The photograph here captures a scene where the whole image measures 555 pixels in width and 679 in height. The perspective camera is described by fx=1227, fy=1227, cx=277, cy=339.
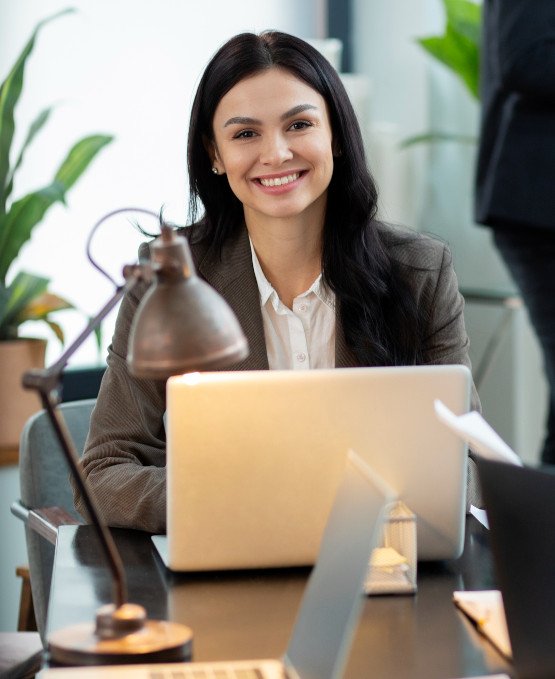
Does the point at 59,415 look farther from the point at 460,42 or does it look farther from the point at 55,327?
the point at 460,42

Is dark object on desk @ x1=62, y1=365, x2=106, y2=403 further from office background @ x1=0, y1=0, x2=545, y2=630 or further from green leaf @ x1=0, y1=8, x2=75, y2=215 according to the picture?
green leaf @ x1=0, y1=8, x2=75, y2=215

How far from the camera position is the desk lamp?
130cm

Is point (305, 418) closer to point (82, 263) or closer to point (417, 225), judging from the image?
point (82, 263)

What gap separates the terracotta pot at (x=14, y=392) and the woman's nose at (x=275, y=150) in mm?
1335

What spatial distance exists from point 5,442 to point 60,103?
104 centimetres

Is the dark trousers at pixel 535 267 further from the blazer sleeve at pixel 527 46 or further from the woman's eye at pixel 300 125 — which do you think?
the woman's eye at pixel 300 125

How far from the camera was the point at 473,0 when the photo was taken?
15.0ft

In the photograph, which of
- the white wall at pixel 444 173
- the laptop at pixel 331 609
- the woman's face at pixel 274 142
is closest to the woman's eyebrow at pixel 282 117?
the woman's face at pixel 274 142

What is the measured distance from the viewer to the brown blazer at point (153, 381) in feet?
6.42

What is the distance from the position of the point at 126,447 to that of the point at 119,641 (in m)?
0.77

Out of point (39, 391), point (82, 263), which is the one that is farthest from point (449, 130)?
point (39, 391)

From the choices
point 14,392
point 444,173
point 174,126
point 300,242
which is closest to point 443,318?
point 300,242

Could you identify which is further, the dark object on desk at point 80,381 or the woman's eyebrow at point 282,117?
the dark object on desk at point 80,381

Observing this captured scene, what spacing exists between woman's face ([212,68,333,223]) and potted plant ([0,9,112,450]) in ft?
3.69
